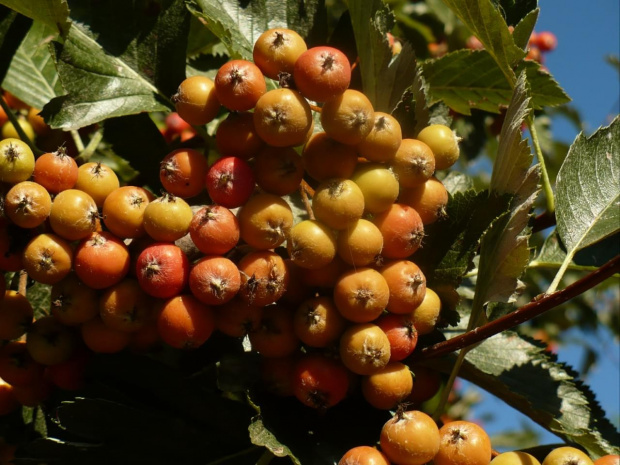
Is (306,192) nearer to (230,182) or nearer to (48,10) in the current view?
(230,182)

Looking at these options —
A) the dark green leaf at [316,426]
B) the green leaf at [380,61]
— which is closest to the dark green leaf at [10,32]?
the green leaf at [380,61]

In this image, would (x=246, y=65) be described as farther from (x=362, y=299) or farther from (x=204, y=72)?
(x=204, y=72)

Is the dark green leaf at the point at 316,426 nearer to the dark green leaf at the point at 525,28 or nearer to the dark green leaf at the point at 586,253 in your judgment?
the dark green leaf at the point at 586,253

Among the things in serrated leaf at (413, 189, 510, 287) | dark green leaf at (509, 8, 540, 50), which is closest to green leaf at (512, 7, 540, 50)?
dark green leaf at (509, 8, 540, 50)

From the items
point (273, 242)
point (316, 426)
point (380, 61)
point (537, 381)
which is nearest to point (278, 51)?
point (380, 61)

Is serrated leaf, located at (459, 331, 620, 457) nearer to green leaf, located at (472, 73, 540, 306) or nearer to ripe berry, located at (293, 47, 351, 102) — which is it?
green leaf, located at (472, 73, 540, 306)

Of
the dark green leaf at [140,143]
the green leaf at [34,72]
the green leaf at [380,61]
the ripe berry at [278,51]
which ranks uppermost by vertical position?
the green leaf at [380,61]

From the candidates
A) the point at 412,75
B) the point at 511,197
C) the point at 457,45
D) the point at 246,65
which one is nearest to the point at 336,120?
the point at 246,65
